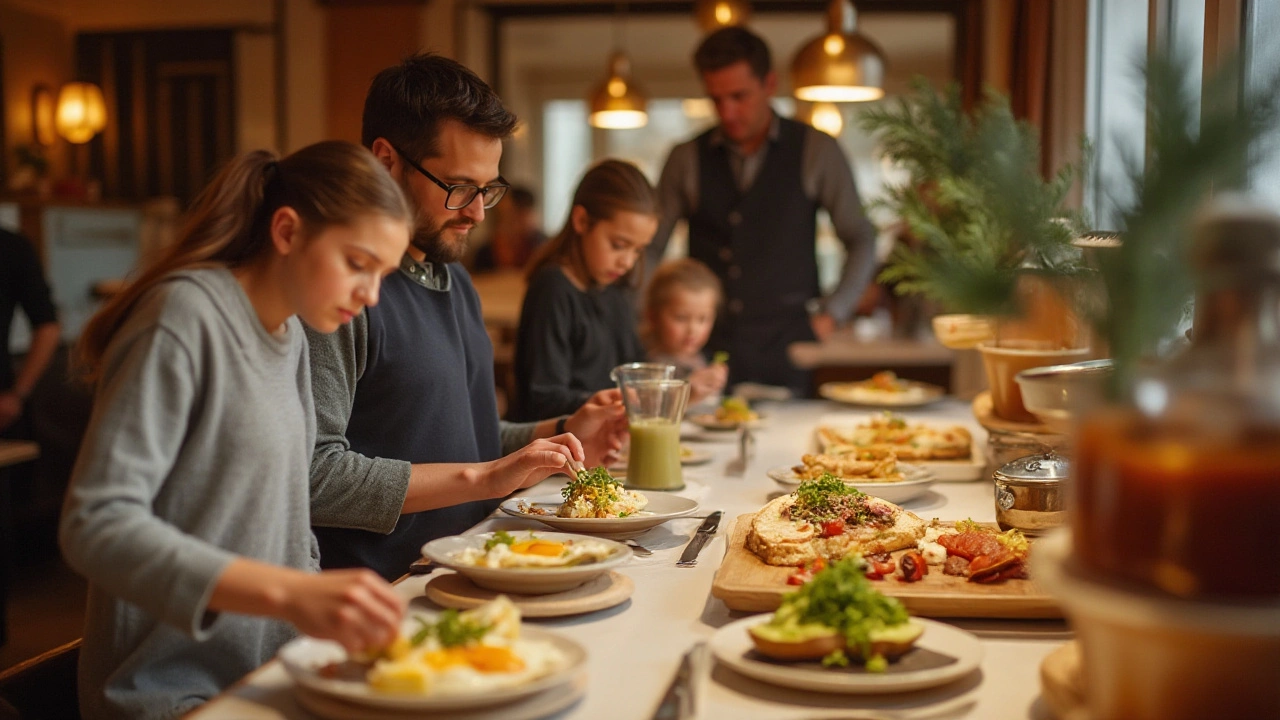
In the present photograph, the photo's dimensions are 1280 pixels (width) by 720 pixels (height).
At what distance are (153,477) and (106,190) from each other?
839 cm

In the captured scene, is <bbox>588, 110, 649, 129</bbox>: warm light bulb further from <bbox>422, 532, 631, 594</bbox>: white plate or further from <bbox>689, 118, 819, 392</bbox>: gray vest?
<bbox>422, 532, 631, 594</bbox>: white plate

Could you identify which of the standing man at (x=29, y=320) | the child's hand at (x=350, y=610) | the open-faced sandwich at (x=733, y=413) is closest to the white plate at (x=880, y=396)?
the open-faced sandwich at (x=733, y=413)

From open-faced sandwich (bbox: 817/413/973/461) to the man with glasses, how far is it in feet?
2.87

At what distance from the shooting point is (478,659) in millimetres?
→ 1131

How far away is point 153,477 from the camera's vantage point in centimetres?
127

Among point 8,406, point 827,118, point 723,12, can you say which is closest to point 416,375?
point 723,12

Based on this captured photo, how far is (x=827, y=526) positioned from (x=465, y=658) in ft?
2.47

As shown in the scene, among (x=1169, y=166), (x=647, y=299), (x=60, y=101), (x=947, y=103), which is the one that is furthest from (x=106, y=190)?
(x=1169, y=166)

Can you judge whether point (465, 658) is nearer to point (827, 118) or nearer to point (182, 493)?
point (182, 493)

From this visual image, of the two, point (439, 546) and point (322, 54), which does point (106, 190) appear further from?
point (439, 546)

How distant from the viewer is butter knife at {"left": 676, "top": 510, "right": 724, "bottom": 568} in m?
1.73

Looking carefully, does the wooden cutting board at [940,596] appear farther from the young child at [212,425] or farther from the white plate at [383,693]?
the young child at [212,425]

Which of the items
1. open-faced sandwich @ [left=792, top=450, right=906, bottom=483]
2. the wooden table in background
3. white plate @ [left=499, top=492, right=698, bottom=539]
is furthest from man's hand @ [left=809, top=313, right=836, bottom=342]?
white plate @ [left=499, top=492, right=698, bottom=539]

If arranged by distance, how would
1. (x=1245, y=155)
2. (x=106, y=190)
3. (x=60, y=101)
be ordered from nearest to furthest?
(x=1245, y=155)
(x=60, y=101)
(x=106, y=190)
